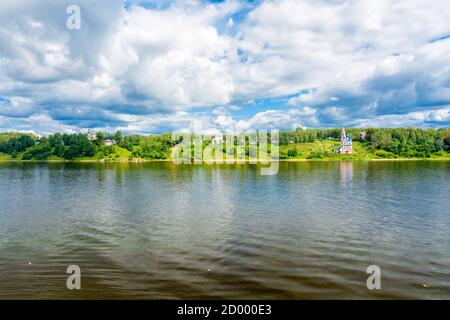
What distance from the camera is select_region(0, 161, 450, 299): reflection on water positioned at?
19875 millimetres

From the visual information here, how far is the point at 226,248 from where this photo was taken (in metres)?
27.7

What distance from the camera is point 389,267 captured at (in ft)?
76.8

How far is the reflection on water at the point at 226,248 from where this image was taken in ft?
65.2

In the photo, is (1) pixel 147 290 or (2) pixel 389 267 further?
(2) pixel 389 267

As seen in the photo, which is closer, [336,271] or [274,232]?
[336,271]

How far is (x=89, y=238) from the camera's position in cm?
3116
